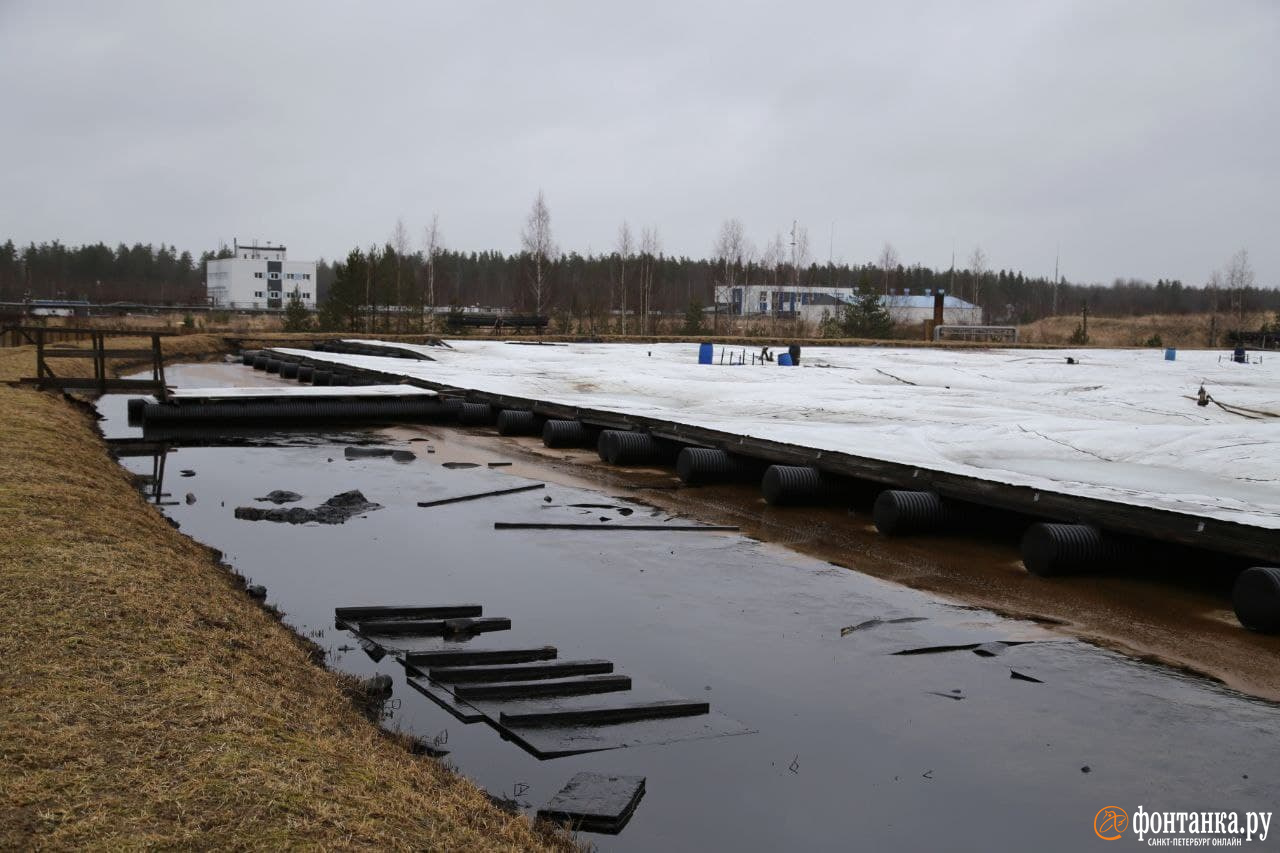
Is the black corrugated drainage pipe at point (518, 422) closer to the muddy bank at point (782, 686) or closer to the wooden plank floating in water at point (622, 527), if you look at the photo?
the muddy bank at point (782, 686)

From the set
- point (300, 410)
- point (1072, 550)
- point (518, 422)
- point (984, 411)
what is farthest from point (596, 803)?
point (300, 410)

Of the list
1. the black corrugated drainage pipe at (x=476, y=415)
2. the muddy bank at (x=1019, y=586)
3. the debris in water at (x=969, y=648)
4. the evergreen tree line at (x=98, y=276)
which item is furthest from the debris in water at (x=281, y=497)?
the evergreen tree line at (x=98, y=276)

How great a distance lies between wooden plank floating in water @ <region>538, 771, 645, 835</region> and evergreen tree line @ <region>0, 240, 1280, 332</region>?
53111mm

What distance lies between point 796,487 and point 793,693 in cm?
680

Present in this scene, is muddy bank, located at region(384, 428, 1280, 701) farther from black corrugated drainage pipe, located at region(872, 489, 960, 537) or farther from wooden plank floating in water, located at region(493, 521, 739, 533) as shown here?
wooden plank floating in water, located at region(493, 521, 739, 533)

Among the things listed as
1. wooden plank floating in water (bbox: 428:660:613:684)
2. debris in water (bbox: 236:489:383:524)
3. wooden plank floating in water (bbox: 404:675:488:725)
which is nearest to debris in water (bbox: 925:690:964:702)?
wooden plank floating in water (bbox: 428:660:613:684)

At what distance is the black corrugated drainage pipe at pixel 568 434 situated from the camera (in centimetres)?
1912

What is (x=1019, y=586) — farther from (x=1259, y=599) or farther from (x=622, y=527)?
(x=622, y=527)

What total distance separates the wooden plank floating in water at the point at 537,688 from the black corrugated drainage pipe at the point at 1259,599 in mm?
5032

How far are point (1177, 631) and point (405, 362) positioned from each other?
89.7ft

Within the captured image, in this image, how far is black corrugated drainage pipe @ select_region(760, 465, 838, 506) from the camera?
13719 mm

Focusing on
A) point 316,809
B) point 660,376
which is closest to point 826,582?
point 316,809

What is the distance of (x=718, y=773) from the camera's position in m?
5.78

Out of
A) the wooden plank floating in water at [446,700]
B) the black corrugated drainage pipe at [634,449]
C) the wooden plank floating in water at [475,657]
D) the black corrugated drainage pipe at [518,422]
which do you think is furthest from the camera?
the black corrugated drainage pipe at [518,422]
